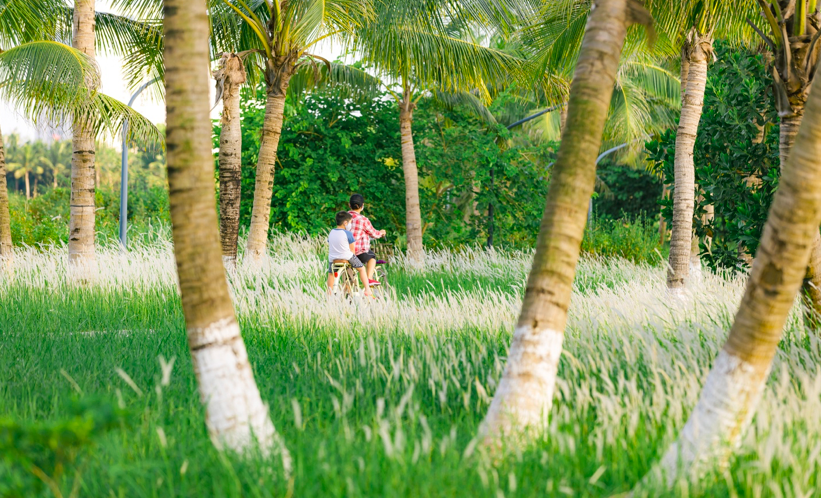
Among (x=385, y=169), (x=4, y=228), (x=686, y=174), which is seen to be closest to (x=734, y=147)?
(x=686, y=174)

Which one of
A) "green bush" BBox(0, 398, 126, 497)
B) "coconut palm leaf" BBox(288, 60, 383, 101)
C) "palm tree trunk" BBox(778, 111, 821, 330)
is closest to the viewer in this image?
"green bush" BBox(0, 398, 126, 497)

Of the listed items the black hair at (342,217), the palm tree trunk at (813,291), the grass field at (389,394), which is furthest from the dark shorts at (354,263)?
the palm tree trunk at (813,291)

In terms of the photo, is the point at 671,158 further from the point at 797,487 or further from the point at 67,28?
the point at 67,28

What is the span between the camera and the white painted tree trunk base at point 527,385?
2.85 m

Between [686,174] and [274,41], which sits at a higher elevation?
[274,41]

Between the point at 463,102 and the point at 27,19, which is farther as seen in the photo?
the point at 463,102

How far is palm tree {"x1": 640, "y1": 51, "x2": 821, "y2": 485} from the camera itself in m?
2.49

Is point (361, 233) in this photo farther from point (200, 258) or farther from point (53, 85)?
point (200, 258)

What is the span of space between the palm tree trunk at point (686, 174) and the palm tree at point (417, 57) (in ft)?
11.9

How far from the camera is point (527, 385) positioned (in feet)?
9.43

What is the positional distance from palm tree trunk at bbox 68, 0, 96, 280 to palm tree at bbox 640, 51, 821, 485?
30.4 ft

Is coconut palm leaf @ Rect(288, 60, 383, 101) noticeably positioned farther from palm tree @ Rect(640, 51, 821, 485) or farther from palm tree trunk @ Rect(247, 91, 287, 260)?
palm tree @ Rect(640, 51, 821, 485)

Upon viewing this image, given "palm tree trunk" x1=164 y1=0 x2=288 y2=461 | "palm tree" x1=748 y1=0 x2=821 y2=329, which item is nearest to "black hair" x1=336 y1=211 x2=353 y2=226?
"palm tree" x1=748 y1=0 x2=821 y2=329

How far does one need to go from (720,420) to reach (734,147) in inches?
245
